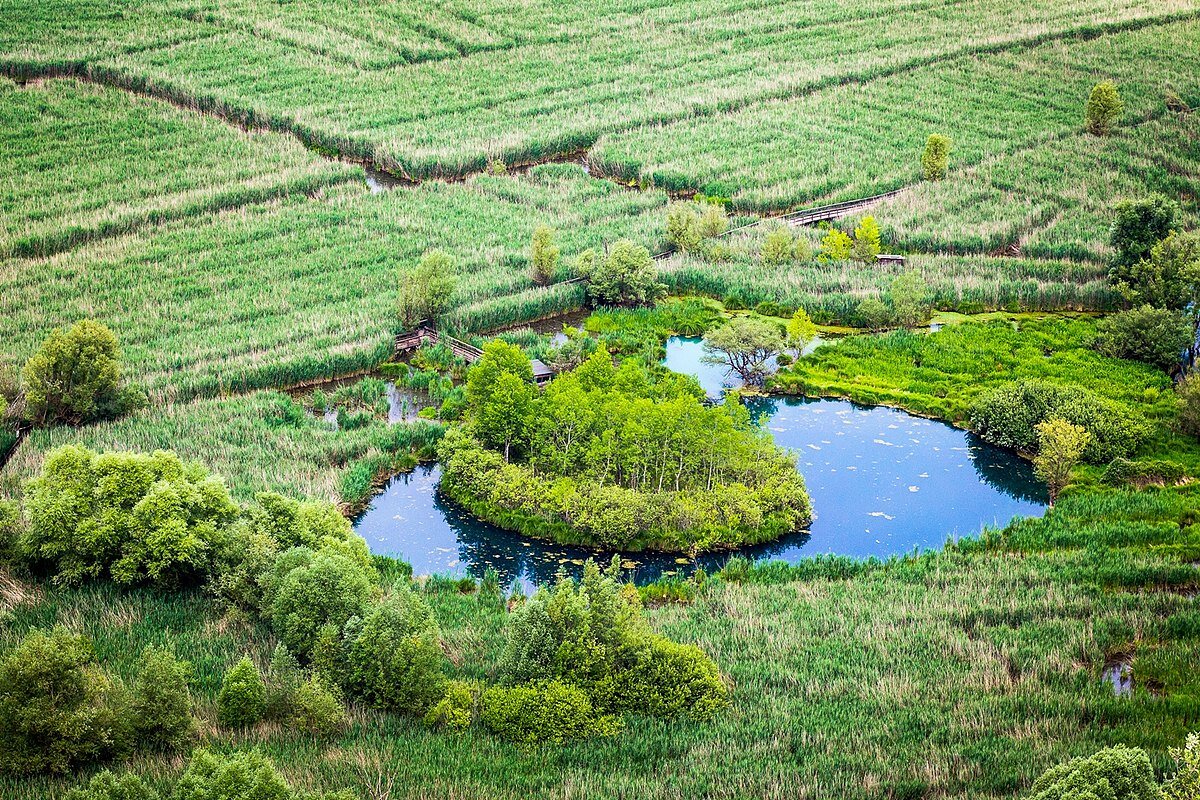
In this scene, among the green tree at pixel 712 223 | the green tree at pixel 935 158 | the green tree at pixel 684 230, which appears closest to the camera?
the green tree at pixel 684 230

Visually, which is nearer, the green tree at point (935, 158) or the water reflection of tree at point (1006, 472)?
the water reflection of tree at point (1006, 472)

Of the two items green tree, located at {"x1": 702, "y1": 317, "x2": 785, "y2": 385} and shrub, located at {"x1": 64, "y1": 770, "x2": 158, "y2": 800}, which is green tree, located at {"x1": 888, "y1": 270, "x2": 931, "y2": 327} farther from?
shrub, located at {"x1": 64, "y1": 770, "x2": 158, "y2": 800}

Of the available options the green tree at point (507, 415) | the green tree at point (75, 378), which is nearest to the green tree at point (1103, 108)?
the green tree at point (507, 415)

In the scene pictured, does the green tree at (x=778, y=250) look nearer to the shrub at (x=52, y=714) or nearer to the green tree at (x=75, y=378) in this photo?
the green tree at (x=75, y=378)

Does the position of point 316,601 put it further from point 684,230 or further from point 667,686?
point 684,230

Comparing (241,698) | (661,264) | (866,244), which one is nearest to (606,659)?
(241,698)
